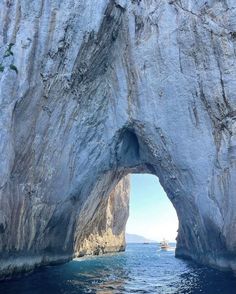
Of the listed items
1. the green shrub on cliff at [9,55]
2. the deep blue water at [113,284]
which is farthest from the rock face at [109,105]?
the deep blue water at [113,284]

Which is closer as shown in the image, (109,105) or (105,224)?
(109,105)

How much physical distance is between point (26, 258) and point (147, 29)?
19.2 meters

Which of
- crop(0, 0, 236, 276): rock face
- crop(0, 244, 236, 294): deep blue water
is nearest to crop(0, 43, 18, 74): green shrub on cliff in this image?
crop(0, 0, 236, 276): rock face

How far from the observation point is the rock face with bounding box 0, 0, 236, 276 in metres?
23.5

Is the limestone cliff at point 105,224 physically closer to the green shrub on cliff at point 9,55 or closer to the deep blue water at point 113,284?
the deep blue water at point 113,284

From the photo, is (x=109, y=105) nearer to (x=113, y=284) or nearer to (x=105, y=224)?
(x=113, y=284)

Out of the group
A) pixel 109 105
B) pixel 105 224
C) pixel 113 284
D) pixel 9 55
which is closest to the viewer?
pixel 113 284

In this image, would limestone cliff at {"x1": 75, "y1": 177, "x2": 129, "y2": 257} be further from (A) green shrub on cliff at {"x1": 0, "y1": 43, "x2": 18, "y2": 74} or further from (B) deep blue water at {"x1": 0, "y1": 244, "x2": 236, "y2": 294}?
(A) green shrub on cliff at {"x1": 0, "y1": 43, "x2": 18, "y2": 74}

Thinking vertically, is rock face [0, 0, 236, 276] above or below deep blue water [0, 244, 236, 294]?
above

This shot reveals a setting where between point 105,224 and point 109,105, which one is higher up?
point 109,105

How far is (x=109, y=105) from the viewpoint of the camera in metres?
29.1

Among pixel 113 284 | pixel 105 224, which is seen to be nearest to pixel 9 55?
pixel 113 284

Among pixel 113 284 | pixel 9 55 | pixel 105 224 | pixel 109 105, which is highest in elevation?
pixel 9 55

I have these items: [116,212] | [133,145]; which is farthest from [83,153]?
[116,212]
